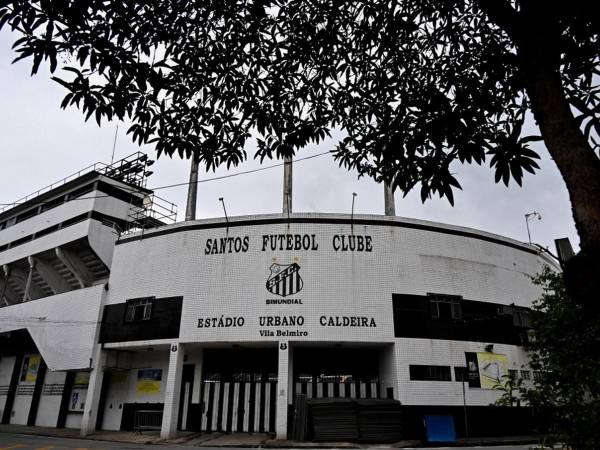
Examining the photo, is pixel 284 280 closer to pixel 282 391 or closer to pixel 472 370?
pixel 282 391

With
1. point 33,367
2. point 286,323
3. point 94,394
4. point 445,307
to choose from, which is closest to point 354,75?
point 286,323

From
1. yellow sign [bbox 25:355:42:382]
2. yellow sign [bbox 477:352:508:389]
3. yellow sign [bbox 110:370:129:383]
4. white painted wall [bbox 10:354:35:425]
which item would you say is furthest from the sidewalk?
yellow sign [bbox 25:355:42:382]

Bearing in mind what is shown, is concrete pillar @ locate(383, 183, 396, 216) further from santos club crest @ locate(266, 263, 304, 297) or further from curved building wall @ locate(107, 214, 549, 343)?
santos club crest @ locate(266, 263, 304, 297)

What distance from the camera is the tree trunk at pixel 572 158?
2.16 m

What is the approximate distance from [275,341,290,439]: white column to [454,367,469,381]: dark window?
6.95m

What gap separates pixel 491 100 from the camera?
423cm

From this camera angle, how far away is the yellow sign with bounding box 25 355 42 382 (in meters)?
26.1

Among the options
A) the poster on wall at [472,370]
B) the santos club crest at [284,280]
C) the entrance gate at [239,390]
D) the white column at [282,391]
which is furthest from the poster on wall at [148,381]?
the poster on wall at [472,370]

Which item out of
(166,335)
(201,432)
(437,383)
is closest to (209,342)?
(166,335)

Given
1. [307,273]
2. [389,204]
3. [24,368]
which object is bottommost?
[24,368]

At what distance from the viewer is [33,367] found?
26.5 m

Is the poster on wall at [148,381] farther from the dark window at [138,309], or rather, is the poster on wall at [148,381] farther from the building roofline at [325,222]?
the building roofline at [325,222]

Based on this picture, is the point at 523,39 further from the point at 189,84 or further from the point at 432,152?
the point at 189,84

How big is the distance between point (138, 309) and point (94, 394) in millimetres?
4157
